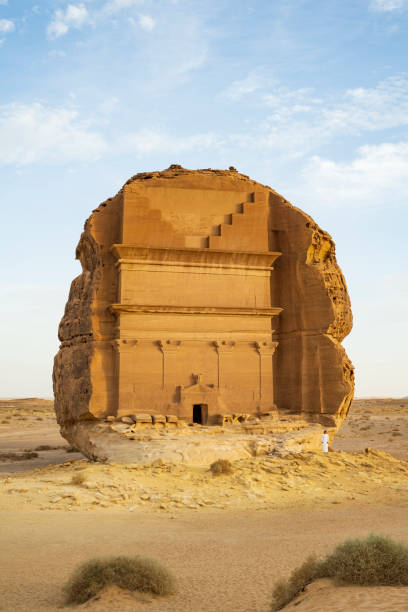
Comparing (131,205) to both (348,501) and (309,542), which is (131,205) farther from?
(309,542)

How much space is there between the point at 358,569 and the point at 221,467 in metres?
8.10

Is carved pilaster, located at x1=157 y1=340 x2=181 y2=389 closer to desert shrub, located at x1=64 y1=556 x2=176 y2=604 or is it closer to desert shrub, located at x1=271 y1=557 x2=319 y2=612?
desert shrub, located at x1=64 y1=556 x2=176 y2=604

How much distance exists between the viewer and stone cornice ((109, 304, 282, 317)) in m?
17.9

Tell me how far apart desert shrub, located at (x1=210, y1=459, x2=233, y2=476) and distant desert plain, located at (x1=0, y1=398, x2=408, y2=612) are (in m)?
0.20

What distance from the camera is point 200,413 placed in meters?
18.6

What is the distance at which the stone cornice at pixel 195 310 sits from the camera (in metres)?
17.9

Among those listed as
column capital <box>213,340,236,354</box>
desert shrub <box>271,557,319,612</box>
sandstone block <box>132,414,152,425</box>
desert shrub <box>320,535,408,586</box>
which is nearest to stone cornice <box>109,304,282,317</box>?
column capital <box>213,340,236,354</box>

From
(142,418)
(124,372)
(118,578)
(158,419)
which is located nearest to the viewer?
(118,578)

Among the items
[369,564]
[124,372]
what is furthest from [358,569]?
[124,372]

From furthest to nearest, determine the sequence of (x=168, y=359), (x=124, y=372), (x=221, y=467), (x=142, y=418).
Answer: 1. (x=168, y=359)
2. (x=124, y=372)
3. (x=142, y=418)
4. (x=221, y=467)

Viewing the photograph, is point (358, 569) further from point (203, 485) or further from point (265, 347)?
point (265, 347)

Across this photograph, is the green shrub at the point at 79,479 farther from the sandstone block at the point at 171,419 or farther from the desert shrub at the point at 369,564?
the desert shrub at the point at 369,564

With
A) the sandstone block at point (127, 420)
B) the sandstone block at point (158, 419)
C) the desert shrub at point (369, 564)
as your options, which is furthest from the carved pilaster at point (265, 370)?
the desert shrub at point (369, 564)

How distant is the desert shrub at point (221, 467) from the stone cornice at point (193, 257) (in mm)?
6848
